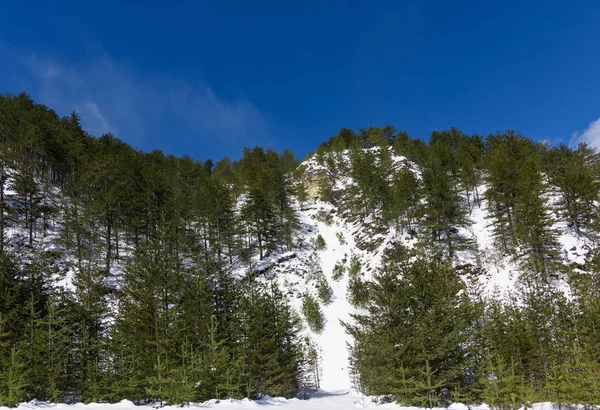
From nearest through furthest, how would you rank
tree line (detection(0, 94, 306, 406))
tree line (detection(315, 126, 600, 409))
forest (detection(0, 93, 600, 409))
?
1. tree line (detection(315, 126, 600, 409))
2. forest (detection(0, 93, 600, 409))
3. tree line (detection(0, 94, 306, 406))

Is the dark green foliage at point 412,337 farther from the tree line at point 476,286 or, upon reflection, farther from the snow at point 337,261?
the snow at point 337,261

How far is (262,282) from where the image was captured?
4234 cm

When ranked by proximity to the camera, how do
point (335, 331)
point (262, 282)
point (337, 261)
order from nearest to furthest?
point (335, 331), point (262, 282), point (337, 261)

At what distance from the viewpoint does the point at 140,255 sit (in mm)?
20156

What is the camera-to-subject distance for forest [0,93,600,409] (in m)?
15.1

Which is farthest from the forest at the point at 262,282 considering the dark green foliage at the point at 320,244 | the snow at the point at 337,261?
the dark green foliage at the point at 320,244

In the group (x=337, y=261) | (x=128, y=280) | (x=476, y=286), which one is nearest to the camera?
(x=128, y=280)

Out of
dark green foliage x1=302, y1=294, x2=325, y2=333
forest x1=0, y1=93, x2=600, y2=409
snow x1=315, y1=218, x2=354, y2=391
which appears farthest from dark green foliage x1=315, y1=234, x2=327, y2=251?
dark green foliage x1=302, y1=294, x2=325, y2=333

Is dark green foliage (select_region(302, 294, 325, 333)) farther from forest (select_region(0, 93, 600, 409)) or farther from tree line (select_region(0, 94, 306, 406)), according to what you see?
tree line (select_region(0, 94, 306, 406))

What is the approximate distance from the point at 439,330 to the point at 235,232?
3558cm


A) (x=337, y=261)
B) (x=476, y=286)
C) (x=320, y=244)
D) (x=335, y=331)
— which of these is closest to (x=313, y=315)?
(x=335, y=331)

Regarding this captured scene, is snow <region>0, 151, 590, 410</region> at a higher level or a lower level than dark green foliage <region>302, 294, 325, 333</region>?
higher

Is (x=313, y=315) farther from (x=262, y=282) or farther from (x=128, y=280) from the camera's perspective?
(x=128, y=280)

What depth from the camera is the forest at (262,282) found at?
1512cm
